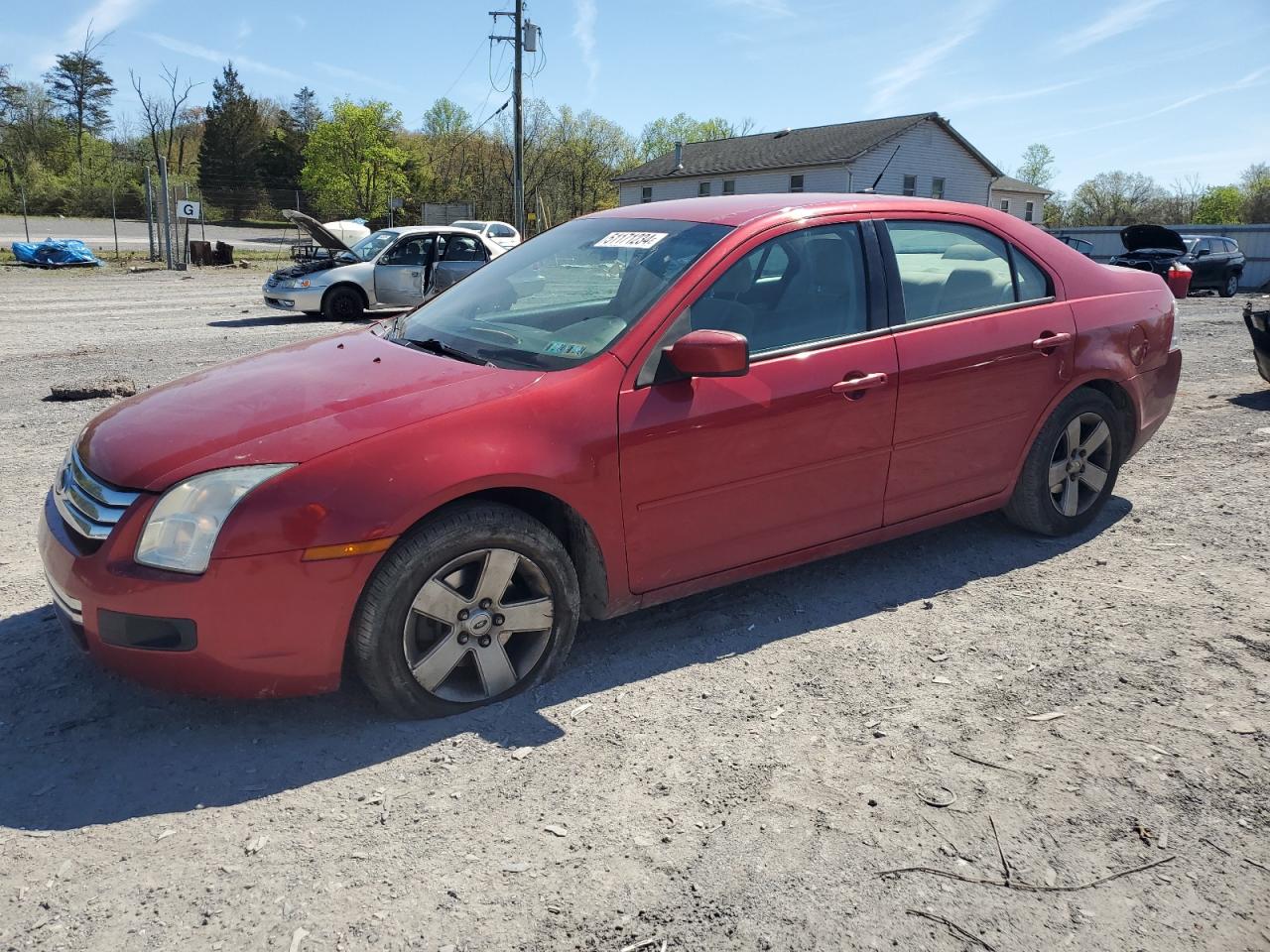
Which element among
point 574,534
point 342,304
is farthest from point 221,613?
point 342,304

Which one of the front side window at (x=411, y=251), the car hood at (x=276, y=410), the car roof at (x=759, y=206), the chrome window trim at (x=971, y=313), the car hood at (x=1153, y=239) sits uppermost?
the car hood at (x=1153, y=239)

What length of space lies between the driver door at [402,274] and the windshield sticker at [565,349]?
12951 millimetres

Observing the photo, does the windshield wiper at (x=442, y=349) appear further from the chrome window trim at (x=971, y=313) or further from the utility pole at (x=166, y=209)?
the utility pole at (x=166, y=209)

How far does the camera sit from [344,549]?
292cm

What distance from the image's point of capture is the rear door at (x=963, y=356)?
4.14 meters

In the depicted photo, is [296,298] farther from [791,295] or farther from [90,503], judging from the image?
[90,503]

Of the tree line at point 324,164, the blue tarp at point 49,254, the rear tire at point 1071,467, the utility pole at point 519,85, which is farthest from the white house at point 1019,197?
the rear tire at point 1071,467

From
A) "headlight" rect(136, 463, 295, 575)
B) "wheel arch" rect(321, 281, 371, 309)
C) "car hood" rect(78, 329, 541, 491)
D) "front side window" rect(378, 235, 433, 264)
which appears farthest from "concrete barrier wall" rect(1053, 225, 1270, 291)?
"headlight" rect(136, 463, 295, 575)

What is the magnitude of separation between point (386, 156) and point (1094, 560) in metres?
71.6

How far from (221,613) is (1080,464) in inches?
157

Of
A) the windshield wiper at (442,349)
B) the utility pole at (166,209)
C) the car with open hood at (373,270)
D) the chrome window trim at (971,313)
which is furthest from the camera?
the utility pole at (166,209)

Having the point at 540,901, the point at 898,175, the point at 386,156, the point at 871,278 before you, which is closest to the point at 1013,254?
the point at 871,278

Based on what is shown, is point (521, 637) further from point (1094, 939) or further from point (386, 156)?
point (386, 156)

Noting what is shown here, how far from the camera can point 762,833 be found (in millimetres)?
2654
